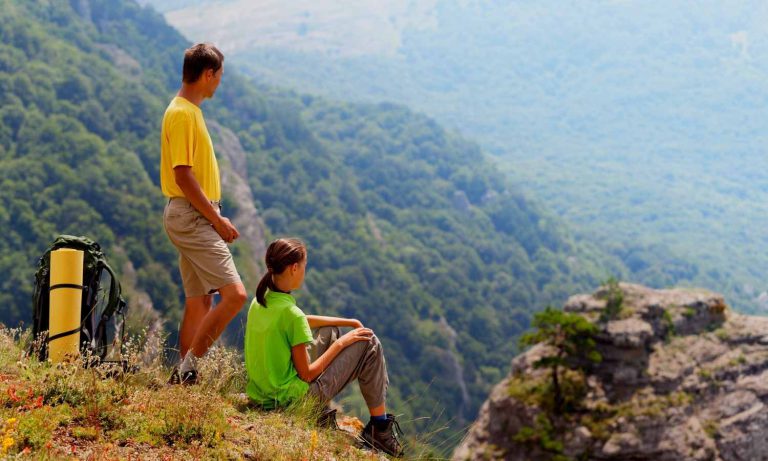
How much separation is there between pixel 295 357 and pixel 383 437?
100 centimetres

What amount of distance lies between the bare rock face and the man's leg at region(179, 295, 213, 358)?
25.1 meters

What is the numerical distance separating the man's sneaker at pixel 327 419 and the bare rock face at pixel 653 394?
25.1 m

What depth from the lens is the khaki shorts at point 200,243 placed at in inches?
234

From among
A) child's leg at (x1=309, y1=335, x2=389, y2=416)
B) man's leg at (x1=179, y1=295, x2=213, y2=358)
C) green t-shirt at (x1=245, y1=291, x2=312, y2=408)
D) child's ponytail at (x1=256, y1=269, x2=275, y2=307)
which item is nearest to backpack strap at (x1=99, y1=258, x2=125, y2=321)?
man's leg at (x1=179, y1=295, x2=213, y2=358)

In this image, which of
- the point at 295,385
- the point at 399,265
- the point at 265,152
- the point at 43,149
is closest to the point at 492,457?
the point at 295,385

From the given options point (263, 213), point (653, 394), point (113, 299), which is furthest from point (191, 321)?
point (263, 213)

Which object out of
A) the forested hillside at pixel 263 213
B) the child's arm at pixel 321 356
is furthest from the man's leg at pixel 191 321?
the forested hillside at pixel 263 213

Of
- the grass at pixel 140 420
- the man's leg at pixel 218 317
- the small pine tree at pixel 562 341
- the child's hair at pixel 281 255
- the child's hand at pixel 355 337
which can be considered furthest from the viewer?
the small pine tree at pixel 562 341

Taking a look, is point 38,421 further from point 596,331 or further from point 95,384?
point 596,331

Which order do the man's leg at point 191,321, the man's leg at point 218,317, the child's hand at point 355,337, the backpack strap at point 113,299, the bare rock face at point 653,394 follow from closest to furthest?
the child's hand at point 355,337
the man's leg at point 218,317
the backpack strap at point 113,299
the man's leg at point 191,321
the bare rock face at point 653,394

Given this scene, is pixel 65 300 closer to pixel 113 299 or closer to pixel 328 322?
pixel 113 299

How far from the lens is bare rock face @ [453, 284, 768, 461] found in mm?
31062

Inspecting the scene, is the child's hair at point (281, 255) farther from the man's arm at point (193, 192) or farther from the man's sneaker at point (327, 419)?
the man's sneaker at point (327, 419)

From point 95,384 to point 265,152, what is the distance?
16046 centimetres
